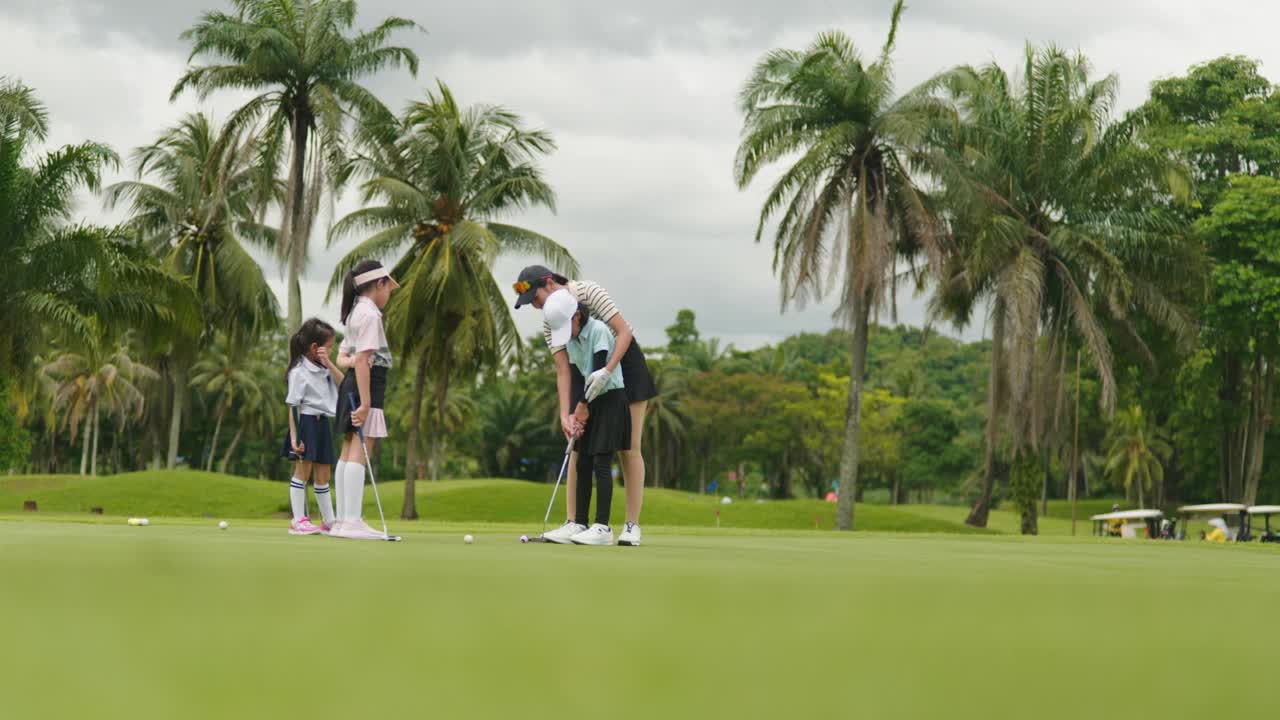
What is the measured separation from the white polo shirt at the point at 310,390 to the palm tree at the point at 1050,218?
80.4 feet

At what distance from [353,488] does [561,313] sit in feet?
7.98

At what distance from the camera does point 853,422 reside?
34031mm

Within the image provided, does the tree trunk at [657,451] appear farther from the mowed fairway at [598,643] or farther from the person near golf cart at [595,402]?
the mowed fairway at [598,643]

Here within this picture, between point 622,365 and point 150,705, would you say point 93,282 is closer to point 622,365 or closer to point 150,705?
point 622,365

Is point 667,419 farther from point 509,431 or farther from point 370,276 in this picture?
point 370,276

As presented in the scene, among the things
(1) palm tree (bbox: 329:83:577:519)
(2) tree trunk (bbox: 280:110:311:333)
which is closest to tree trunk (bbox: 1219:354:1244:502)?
(1) palm tree (bbox: 329:83:577:519)

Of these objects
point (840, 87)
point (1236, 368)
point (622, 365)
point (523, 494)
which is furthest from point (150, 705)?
point (1236, 368)

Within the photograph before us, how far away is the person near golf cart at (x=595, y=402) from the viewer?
29.1 feet

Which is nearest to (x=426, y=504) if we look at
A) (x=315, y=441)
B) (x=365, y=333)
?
(x=315, y=441)

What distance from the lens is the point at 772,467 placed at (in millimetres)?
74375

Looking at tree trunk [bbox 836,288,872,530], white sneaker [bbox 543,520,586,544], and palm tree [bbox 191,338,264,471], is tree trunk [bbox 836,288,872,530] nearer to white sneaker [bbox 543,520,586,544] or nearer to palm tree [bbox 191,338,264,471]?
white sneaker [bbox 543,520,586,544]

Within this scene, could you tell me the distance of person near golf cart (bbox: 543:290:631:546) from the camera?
8.88 m

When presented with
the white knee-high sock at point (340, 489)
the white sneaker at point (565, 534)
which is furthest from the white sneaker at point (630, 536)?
the white knee-high sock at point (340, 489)

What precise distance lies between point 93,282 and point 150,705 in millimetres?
26879
